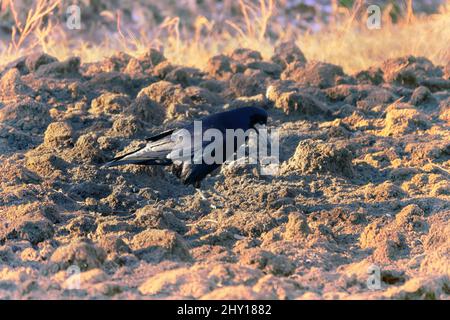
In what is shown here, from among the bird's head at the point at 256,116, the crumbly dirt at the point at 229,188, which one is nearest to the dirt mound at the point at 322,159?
the crumbly dirt at the point at 229,188

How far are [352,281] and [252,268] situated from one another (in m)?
0.53

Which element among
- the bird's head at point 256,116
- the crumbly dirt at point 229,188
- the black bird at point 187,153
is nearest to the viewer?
the crumbly dirt at point 229,188

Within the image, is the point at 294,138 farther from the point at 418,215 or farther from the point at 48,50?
the point at 48,50

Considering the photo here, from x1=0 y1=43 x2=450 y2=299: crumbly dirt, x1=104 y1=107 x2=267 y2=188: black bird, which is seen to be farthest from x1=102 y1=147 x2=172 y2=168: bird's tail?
x1=0 y1=43 x2=450 y2=299: crumbly dirt

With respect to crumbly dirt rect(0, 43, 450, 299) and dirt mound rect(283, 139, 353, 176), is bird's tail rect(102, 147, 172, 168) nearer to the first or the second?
crumbly dirt rect(0, 43, 450, 299)

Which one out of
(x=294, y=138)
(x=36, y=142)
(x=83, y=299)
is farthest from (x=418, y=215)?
(x=36, y=142)

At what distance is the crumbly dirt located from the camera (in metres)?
4.82

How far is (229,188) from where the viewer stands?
21.5 feet

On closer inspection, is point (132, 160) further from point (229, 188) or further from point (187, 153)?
point (229, 188)

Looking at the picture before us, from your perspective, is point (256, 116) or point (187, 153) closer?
point (187, 153)

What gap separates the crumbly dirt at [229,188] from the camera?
4.82m

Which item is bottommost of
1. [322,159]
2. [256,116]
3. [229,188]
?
[229,188]

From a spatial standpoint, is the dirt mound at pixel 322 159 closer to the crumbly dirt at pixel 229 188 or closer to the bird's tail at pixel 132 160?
the crumbly dirt at pixel 229 188

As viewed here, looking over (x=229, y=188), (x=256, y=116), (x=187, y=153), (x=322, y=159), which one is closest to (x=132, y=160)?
(x=187, y=153)
